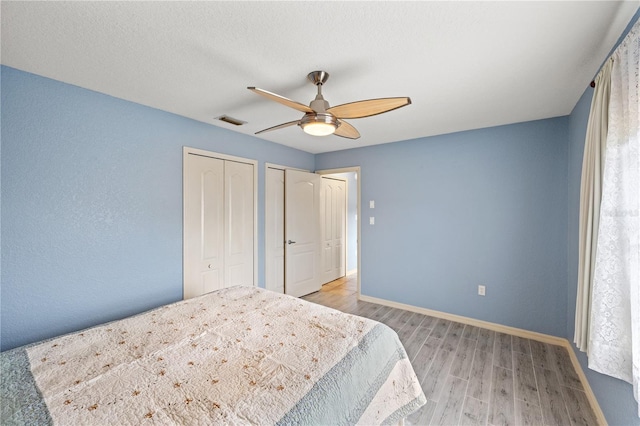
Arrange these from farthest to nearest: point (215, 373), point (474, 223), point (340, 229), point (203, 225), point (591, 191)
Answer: point (340, 229) → point (474, 223) → point (203, 225) → point (591, 191) → point (215, 373)

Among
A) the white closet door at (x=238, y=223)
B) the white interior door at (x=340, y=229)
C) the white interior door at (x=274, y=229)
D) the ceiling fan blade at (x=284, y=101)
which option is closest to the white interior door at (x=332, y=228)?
the white interior door at (x=340, y=229)

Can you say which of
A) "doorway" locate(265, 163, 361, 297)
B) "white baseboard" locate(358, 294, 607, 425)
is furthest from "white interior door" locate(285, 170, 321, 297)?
"white baseboard" locate(358, 294, 607, 425)

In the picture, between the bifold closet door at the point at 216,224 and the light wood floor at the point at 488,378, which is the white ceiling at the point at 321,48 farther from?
the light wood floor at the point at 488,378

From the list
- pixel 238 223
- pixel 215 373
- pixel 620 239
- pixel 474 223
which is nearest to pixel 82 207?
pixel 238 223

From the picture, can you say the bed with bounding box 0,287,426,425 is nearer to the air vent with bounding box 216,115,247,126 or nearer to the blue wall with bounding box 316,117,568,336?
the air vent with bounding box 216,115,247,126

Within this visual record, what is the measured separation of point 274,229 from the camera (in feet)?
12.5

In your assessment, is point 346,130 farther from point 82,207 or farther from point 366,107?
point 82,207

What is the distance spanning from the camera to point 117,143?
227cm

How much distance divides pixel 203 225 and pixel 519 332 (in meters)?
3.72

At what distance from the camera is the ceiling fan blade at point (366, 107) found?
1582 mm

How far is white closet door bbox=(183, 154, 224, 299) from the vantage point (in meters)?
2.78

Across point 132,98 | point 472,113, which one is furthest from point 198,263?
point 472,113

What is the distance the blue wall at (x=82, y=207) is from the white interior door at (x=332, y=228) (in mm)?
2647

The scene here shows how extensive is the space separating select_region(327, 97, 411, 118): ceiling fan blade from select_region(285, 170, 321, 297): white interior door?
2210 millimetres
